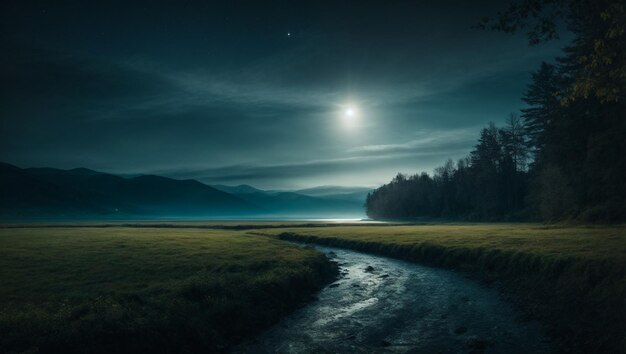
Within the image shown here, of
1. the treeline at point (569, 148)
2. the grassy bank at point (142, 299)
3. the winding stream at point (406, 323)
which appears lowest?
the winding stream at point (406, 323)

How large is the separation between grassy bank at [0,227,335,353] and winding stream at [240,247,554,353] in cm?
201

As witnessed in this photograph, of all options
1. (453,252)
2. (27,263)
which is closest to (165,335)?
(27,263)

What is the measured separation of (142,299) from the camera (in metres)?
17.6

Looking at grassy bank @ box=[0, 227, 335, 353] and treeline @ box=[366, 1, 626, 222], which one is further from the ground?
treeline @ box=[366, 1, 626, 222]

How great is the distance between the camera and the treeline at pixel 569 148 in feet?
44.3

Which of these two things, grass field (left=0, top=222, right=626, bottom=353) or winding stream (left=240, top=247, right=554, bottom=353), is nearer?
grass field (left=0, top=222, right=626, bottom=353)

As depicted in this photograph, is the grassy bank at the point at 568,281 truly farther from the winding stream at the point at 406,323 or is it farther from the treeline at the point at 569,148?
the treeline at the point at 569,148

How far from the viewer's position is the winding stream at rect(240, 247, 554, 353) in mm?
14852

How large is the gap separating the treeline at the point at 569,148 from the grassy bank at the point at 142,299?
62.9ft

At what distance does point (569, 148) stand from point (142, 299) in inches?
2567

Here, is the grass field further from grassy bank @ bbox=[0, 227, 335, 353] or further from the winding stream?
the winding stream

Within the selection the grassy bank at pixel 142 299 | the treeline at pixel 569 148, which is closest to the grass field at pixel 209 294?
the grassy bank at pixel 142 299

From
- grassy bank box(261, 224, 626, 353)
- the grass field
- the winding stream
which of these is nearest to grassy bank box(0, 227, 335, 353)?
the grass field

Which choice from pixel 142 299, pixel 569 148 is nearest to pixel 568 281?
pixel 142 299
